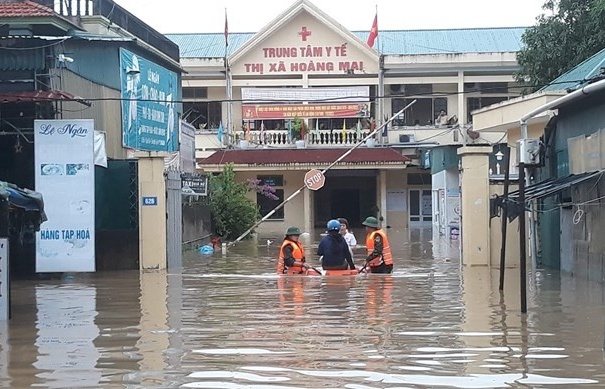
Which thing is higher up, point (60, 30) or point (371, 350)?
point (60, 30)

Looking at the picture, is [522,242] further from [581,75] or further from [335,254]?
[581,75]

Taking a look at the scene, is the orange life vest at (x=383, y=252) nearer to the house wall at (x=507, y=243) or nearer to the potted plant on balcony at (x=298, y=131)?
the house wall at (x=507, y=243)

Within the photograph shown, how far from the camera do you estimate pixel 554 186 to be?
1616cm

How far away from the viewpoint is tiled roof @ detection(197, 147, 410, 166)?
41844 millimetres

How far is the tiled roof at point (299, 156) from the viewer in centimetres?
4184

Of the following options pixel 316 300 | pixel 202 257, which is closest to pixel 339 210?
pixel 202 257

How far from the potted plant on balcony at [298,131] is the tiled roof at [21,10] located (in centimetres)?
2294

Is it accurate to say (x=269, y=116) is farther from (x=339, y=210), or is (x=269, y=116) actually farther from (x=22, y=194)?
(x=22, y=194)

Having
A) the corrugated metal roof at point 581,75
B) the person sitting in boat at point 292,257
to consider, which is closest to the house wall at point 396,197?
the corrugated metal roof at point 581,75

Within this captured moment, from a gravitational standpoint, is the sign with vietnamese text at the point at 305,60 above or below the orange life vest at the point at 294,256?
above

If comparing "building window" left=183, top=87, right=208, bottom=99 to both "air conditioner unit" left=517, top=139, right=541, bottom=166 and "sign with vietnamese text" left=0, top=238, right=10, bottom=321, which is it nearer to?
"air conditioner unit" left=517, top=139, right=541, bottom=166

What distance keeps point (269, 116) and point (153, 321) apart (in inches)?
1238

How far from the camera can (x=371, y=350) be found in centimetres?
988

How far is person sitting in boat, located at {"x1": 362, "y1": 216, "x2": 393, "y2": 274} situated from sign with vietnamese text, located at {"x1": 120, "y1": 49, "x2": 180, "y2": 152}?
27.0ft
